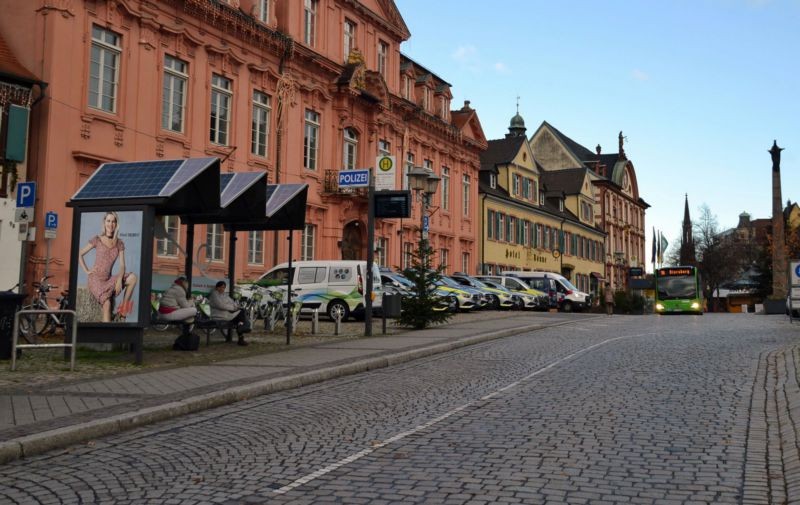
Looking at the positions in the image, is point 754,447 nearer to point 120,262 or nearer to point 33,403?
point 33,403

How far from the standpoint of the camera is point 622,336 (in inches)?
827

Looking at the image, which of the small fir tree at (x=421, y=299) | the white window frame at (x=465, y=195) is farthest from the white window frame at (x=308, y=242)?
the white window frame at (x=465, y=195)

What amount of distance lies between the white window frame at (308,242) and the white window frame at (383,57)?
1029 cm

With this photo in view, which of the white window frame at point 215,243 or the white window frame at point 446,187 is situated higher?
the white window frame at point 446,187

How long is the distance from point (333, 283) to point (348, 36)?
1595 centimetres

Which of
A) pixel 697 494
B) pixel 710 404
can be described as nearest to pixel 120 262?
pixel 710 404

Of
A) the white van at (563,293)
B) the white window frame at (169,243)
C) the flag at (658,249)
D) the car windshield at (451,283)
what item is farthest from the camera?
the flag at (658,249)

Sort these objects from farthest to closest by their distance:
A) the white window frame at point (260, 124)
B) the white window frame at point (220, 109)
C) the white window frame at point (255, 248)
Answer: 1. the white window frame at point (260, 124)
2. the white window frame at point (255, 248)
3. the white window frame at point (220, 109)

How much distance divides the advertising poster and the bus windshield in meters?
37.4

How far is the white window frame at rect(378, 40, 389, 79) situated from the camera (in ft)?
133

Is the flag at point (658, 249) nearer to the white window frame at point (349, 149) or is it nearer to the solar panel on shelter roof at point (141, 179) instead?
the white window frame at point (349, 149)

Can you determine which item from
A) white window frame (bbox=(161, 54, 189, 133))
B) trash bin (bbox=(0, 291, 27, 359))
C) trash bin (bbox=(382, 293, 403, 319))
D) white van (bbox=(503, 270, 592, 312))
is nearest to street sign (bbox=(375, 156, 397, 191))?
trash bin (bbox=(382, 293, 403, 319))

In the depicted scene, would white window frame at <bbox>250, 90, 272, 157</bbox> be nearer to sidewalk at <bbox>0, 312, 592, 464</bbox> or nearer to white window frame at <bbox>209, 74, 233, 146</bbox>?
white window frame at <bbox>209, 74, 233, 146</bbox>

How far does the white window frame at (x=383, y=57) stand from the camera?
40531 millimetres
